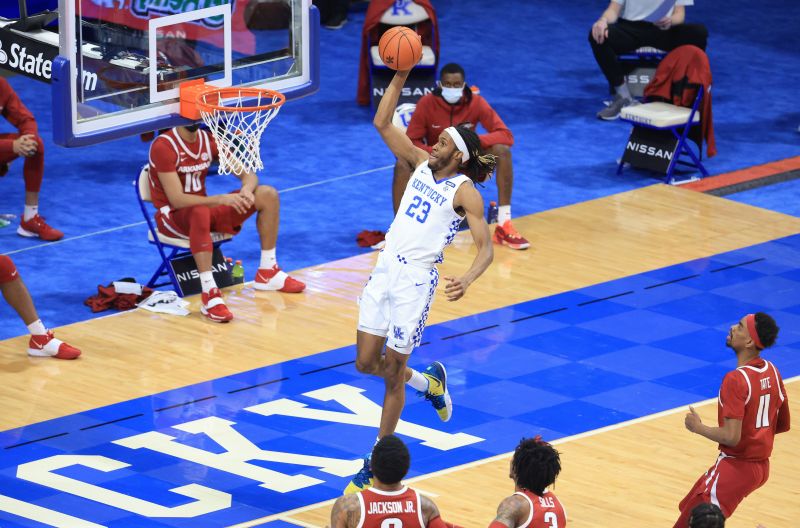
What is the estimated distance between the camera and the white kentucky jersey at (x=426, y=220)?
9.50m

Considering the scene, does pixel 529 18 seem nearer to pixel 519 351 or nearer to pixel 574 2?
pixel 574 2

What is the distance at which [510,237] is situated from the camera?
13.9 metres

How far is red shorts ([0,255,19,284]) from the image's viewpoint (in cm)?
1125

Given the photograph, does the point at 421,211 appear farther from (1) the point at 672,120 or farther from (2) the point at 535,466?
(1) the point at 672,120

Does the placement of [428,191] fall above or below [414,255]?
above

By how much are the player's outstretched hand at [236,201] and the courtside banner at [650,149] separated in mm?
4858

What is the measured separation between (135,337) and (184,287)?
96 centimetres

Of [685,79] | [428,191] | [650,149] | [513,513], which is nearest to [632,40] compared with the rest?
[685,79]

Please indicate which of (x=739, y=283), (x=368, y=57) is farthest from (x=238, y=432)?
(x=368, y=57)

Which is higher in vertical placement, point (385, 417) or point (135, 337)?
point (385, 417)

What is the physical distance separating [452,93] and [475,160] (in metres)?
4.31

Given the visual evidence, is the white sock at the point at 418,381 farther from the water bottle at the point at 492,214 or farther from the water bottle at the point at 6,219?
the water bottle at the point at 6,219

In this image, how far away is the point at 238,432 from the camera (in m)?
10.5

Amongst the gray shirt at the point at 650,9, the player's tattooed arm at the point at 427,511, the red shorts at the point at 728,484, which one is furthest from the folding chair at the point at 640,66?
the player's tattooed arm at the point at 427,511
